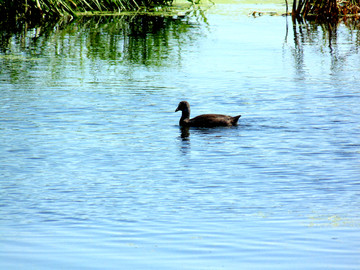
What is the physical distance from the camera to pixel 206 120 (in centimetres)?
1107

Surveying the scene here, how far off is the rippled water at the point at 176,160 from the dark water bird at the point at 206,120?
12 centimetres

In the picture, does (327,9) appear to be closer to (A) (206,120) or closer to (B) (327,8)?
(B) (327,8)

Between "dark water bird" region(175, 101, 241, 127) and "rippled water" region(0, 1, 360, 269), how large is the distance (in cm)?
12

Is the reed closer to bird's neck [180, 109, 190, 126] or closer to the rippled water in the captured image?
the rippled water

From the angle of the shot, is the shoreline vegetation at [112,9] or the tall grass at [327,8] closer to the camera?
the shoreline vegetation at [112,9]

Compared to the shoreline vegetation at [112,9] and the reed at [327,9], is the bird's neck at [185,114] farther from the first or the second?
the reed at [327,9]

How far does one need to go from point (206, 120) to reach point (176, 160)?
217 cm

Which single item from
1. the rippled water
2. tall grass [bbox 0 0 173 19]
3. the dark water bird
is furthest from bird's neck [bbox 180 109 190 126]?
tall grass [bbox 0 0 173 19]

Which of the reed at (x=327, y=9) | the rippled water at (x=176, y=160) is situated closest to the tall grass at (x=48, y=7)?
the rippled water at (x=176, y=160)

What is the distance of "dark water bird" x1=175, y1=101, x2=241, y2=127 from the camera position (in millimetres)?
10914

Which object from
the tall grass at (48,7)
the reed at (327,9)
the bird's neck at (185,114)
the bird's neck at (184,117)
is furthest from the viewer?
the reed at (327,9)

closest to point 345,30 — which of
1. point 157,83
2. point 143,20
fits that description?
point 143,20

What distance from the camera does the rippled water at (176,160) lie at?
5.70m

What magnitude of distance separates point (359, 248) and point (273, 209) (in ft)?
4.27
